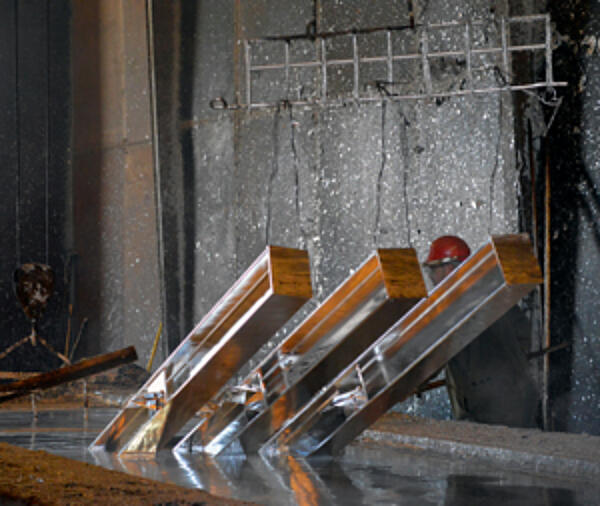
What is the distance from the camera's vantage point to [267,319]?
111 inches

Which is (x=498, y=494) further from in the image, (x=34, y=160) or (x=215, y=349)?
(x=34, y=160)

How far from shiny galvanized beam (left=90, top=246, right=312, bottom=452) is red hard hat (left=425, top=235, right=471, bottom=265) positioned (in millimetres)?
2360

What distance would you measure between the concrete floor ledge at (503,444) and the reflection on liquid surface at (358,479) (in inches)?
4.1

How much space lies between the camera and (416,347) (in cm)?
302

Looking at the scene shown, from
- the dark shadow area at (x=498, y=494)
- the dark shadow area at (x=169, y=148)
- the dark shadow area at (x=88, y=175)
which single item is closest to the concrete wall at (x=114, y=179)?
the dark shadow area at (x=88, y=175)

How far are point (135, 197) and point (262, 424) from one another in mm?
5041

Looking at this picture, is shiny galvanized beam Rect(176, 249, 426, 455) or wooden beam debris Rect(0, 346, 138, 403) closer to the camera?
shiny galvanized beam Rect(176, 249, 426, 455)

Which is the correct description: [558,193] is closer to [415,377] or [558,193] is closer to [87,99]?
[415,377]

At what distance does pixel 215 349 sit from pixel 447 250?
263cm

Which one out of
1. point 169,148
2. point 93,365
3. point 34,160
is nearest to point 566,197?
point 93,365

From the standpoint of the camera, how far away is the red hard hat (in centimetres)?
522

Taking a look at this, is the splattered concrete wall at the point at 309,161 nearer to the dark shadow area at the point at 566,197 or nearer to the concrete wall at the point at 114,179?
the dark shadow area at the point at 566,197

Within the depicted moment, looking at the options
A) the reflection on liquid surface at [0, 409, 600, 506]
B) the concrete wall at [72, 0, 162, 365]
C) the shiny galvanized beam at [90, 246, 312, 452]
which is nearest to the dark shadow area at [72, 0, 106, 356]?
the concrete wall at [72, 0, 162, 365]

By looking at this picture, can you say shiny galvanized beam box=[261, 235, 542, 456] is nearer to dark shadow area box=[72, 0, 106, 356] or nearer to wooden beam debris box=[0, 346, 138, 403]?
wooden beam debris box=[0, 346, 138, 403]
